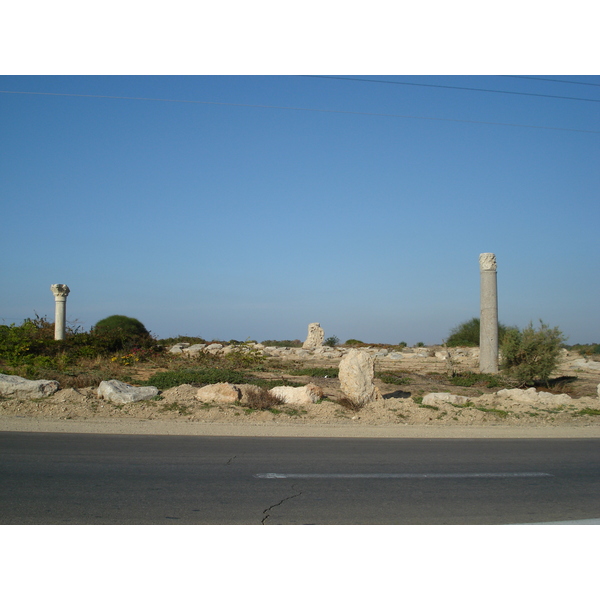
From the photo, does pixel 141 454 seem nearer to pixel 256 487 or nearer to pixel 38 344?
pixel 256 487

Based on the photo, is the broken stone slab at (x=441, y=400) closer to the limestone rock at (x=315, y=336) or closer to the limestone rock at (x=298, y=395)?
the limestone rock at (x=298, y=395)

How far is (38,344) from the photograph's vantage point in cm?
2345

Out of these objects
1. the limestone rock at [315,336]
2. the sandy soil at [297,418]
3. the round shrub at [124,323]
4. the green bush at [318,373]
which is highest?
the round shrub at [124,323]

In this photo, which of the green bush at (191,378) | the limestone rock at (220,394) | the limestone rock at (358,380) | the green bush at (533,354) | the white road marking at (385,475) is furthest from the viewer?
the green bush at (533,354)

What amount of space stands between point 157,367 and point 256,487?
17013mm

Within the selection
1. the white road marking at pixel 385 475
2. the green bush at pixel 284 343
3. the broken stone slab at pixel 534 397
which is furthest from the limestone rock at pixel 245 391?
the green bush at pixel 284 343

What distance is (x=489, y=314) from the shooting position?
2348 cm

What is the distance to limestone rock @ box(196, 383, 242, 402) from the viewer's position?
13538 millimetres

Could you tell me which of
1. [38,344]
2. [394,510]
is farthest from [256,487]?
[38,344]

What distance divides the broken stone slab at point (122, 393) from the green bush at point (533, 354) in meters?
13.4

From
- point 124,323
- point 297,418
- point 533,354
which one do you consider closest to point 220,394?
point 297,418

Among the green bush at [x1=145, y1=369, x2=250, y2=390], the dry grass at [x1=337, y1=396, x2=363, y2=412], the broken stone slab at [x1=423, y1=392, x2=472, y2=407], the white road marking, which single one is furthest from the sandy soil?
the white road marking

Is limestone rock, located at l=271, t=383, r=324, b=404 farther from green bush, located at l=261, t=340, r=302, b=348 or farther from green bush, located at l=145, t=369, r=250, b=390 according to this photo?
green bush, located at l=261, t=340, r=302, b=348

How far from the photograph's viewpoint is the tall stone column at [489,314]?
2348 cm
